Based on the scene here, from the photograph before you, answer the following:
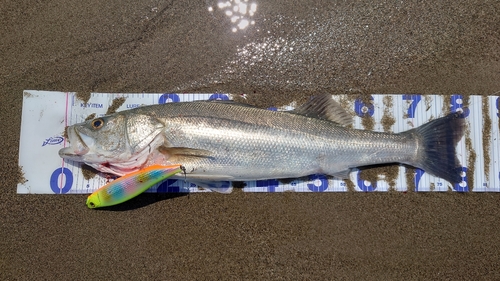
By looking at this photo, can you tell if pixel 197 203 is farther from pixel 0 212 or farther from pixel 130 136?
pixel 0 212

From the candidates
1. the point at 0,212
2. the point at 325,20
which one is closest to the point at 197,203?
the point at 0,212

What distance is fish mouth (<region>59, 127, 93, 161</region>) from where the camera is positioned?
2.96m

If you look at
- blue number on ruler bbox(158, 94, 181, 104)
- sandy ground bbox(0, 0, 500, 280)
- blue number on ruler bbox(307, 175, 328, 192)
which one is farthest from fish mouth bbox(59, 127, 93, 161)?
blue number on ruler bbox(307, 175, 328, 192)

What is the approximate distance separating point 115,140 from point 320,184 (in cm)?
198

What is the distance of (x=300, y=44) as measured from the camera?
11.5ft

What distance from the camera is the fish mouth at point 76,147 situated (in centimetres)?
296

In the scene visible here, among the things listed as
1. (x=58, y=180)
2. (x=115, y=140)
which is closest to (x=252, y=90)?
(x=115, y=140)

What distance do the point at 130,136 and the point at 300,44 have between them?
6.35 ft

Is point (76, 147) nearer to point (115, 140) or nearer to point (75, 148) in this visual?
point (75, 148)

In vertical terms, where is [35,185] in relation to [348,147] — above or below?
below

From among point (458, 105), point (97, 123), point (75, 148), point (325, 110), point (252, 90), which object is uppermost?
point (252, 90)

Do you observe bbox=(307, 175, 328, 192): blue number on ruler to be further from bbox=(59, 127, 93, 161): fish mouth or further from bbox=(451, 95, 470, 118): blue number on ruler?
bbox=(59, 127, 93, 161): fish mouth

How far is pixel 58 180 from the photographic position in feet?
10.7

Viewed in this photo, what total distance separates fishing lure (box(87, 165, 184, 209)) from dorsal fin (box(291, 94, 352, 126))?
1260mm
